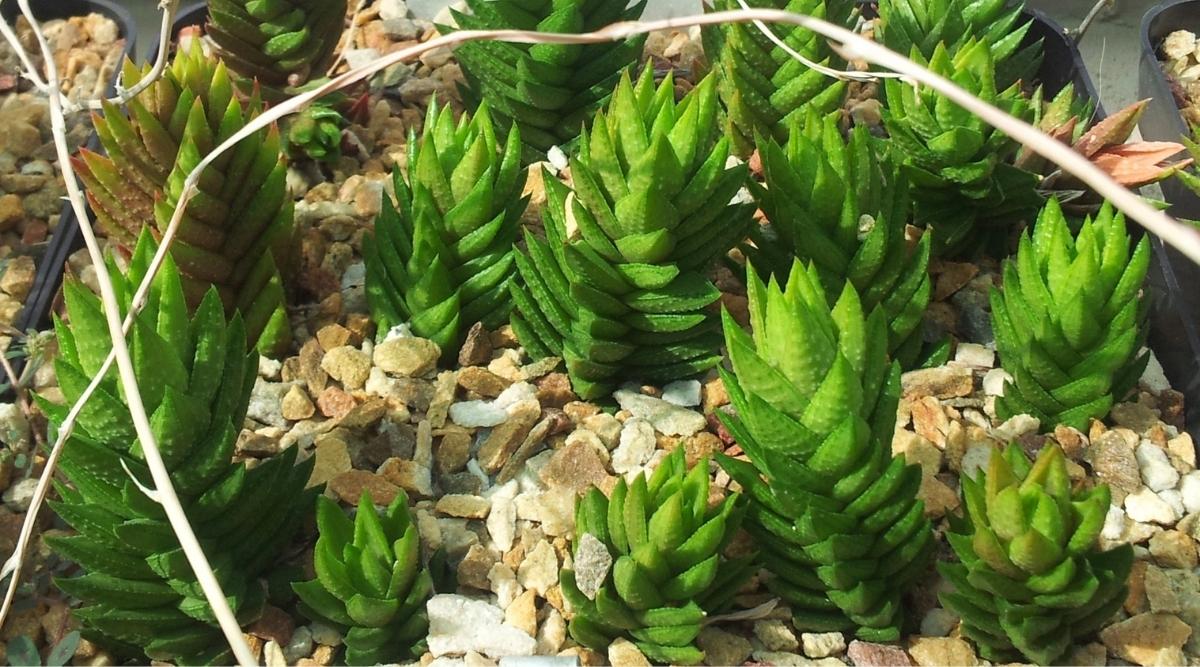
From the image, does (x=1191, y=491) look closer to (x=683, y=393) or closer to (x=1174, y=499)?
(x=1174, y=499)

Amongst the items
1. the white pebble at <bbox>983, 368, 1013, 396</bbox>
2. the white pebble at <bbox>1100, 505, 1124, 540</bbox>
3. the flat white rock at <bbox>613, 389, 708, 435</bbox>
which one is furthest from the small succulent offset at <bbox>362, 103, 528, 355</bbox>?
the white pebble at <bbox>1100, 505, 1124, 540</bbox>

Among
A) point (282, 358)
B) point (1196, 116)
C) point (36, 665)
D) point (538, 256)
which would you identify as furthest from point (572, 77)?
point (1196, 116)

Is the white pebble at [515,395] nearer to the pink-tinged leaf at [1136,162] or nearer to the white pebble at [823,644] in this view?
the white pebble at [823,644]

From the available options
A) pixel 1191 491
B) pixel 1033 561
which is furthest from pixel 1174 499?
pixel 1033 561

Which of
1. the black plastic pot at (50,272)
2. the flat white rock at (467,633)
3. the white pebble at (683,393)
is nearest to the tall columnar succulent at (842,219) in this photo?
the white pebble at (683,393)

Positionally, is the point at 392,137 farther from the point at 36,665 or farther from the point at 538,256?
the point at 36,665

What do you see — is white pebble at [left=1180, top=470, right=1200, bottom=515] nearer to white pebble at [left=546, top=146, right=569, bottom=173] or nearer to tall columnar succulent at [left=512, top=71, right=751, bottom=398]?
tall columnar succulent at [left=512, top=71, right=751, bottom=398]
